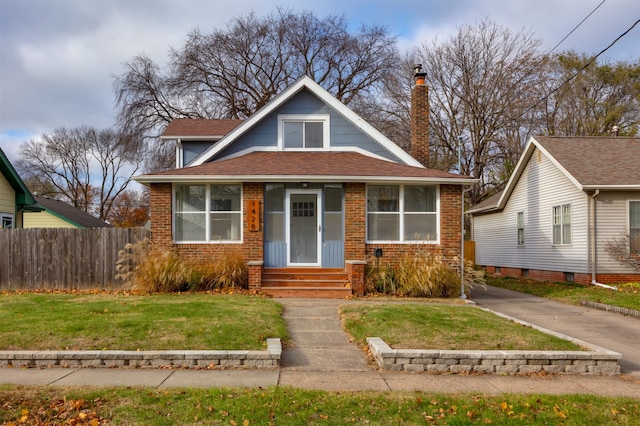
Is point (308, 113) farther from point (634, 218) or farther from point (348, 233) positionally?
point (634, 218)

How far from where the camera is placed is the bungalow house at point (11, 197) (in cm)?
1911

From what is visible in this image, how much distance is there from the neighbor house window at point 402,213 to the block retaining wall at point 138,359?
8239mm

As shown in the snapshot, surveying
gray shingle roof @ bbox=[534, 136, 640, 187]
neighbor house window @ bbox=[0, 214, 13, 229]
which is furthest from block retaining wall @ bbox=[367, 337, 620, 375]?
neighbor house window @ bbox=[0, 214, 13, 229]

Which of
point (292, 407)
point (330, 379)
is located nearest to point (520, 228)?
point (330, 379)

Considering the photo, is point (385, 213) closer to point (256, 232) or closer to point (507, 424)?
point (256, 232)

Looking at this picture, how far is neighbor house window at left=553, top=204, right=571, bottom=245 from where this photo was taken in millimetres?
18234

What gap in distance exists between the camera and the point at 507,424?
16.8 feet

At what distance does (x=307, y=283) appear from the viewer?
1391 centimetres

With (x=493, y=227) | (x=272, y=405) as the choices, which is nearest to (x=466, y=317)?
(x=272, y=405)

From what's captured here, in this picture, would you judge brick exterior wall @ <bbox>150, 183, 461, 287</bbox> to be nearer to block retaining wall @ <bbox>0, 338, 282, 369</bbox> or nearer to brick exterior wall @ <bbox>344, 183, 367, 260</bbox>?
brick exterior wall @ <bbox>344, 183, 367, 260</bbox>

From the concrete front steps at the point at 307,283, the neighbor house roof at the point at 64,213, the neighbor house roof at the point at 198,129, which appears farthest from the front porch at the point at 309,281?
the neighbor house roof at the point at 64,213

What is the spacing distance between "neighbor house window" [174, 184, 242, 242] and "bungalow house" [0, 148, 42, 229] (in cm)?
827

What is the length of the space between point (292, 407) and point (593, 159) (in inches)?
→ 658

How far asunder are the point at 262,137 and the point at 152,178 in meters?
4.14
